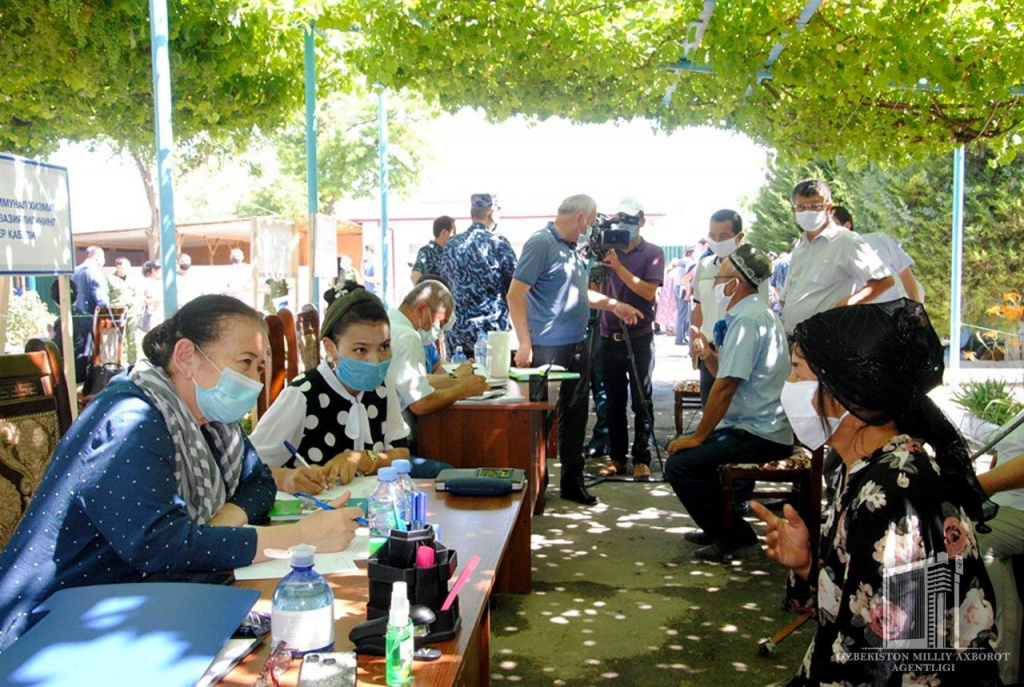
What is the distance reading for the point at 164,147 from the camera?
14.4 feet

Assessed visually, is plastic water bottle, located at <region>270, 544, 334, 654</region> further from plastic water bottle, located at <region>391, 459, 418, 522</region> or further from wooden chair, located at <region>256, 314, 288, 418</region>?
wooden chair, located at <region>256, 314, 288, 418</region>

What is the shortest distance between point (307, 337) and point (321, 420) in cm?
245

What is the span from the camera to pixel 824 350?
190 centimetres

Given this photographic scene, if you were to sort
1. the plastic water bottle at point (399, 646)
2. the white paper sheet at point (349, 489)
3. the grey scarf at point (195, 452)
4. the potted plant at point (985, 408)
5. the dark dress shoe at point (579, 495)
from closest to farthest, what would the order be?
1. the plastic water bottle at point (399, 646)
2. the grey scarf at point (195, 452)
3. the white paper sheet at point (349, 489)
4. the dark dress shoe at point (579, 495)
5. the potted plant at point (985, 408)

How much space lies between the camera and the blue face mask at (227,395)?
216cm

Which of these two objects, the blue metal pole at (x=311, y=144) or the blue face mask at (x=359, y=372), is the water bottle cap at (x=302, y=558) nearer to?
the blue face mask at (x=359, y=372)

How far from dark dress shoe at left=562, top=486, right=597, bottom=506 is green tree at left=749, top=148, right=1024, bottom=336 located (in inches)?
378

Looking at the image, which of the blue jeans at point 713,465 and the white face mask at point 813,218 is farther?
the white face mask at point 813,218

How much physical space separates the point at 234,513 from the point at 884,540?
5.04ft

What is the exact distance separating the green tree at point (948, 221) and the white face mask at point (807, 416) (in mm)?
12411

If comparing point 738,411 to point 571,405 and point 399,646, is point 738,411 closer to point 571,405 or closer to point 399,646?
point 571,405

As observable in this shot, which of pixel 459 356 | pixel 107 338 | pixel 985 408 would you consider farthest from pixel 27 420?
pixel 107 338

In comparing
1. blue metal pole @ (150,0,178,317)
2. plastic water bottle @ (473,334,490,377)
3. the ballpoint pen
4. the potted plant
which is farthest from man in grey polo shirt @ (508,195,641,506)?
the ballpoint pen

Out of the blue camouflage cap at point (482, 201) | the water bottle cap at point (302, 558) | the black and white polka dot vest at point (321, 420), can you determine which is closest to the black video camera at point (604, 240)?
the blue camouflage cap at point (482, 201)
